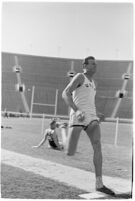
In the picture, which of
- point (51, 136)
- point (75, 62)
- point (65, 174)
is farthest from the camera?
point (51, 136)

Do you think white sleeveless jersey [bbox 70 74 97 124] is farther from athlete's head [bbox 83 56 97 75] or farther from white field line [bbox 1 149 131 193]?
white field line [bbox 1 149 131 193]

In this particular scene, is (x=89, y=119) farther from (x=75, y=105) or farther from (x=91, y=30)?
(x=91, y=30)

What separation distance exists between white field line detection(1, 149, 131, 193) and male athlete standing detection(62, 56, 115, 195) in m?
0.31

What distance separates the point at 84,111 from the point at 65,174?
3.44ft

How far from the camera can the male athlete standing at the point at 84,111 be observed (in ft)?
10.7

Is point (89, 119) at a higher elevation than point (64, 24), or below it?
below

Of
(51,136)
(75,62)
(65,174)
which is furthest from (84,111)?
(51,136)

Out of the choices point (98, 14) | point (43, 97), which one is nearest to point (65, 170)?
point (98, 14)

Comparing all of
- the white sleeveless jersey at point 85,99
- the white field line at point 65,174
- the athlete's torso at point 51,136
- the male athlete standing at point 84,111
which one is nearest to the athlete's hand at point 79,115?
the male athlete standing at point 84,111

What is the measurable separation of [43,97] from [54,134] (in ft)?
5.86

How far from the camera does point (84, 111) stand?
3346 mm

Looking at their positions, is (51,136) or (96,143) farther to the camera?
(51,136)

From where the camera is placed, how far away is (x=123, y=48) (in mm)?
4250

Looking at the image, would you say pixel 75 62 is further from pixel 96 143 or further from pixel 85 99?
pixel 96 143
